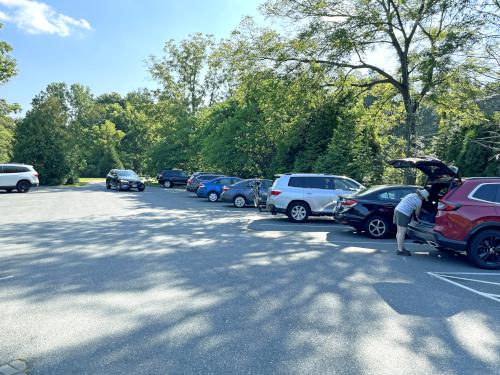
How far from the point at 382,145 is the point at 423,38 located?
590cm

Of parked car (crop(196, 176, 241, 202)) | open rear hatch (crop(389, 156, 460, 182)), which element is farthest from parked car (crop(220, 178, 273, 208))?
open rear hatch (crop(389, 156, 460, 182))

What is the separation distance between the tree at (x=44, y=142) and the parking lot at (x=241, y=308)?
34.3 metres

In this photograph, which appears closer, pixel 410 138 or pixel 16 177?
pixel 410 138

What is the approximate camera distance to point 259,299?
5.89m

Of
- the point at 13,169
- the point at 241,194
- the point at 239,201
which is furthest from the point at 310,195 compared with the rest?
the point at 13,169

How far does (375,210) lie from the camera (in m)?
11.9

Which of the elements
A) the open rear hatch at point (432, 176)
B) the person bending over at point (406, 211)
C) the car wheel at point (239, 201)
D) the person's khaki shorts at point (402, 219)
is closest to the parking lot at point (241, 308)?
the person bending over at point (406, 211)

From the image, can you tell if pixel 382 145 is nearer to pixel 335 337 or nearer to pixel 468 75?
pixel 468 75

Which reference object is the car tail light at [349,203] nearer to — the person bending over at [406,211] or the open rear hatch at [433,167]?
the open rear hatch at [433,167]

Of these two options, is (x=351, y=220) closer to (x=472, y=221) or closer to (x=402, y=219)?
(x=402, y=219)

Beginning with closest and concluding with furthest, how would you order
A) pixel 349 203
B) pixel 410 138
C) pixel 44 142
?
pixel 349 203
pixel 410 138
pixel 44 142

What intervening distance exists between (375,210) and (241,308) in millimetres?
7365

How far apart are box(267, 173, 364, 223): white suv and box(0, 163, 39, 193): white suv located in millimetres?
22524

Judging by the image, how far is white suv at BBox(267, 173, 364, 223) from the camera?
1507 centimetres
